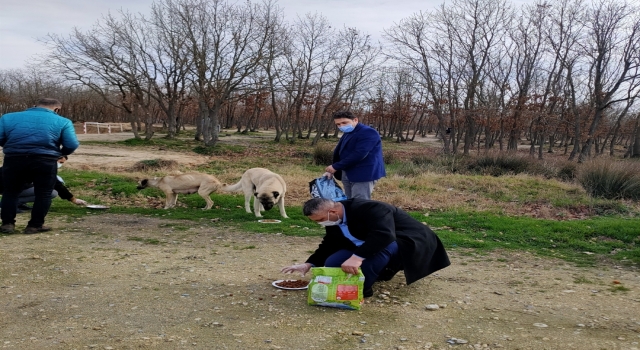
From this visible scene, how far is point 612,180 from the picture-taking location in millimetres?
13555

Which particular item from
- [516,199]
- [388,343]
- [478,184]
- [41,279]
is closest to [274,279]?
[388,343]

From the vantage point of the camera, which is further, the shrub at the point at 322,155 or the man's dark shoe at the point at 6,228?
the shrub at the point at 322,155

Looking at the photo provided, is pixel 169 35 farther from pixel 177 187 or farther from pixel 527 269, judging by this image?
pixel 527 269

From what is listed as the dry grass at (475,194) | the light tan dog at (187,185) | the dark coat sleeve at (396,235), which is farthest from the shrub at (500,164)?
the dark coat sleeve at (396,235)

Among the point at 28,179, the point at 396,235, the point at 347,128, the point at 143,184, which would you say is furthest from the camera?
the point at 143,184

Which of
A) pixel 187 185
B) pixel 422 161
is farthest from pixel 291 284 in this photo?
pixel 422 161

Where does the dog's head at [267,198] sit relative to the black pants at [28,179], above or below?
below

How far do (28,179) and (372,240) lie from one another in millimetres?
5388

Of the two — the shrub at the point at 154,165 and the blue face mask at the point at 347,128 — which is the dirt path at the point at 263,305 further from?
the shrub at the point at 154,165

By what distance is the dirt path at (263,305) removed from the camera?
3438mm

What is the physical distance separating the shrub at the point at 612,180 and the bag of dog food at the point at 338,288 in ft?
38.6

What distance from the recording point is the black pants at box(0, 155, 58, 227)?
6570 mm

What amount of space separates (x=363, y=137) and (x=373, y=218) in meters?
2.79

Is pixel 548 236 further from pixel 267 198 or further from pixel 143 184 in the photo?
pixel 143 184
